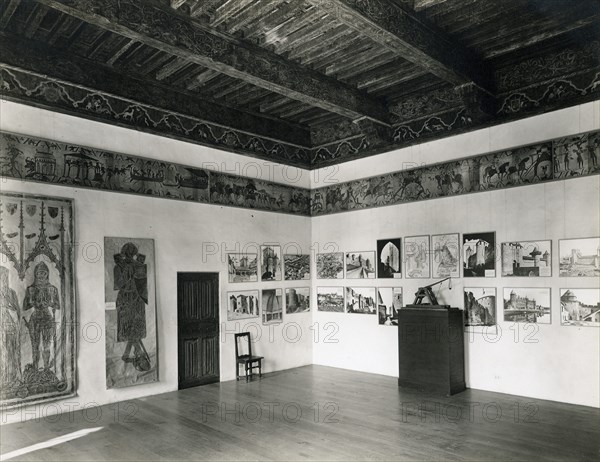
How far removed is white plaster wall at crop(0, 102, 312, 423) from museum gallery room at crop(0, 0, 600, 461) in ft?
0.13

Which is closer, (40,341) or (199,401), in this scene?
(40,341)

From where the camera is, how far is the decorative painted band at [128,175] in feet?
23.4

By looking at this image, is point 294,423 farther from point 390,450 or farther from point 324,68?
point 324,68

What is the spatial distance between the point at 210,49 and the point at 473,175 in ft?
16.7

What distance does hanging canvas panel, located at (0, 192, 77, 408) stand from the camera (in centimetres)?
680

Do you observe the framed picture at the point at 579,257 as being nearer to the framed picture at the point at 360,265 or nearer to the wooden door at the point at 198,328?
the framed picture at the point at 360,265

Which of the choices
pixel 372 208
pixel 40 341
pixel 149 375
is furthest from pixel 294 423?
pixel 372 208

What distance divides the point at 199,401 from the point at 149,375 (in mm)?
1035

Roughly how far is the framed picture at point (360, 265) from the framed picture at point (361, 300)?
28 cm

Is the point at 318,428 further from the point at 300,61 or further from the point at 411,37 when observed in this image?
the point at 300,61

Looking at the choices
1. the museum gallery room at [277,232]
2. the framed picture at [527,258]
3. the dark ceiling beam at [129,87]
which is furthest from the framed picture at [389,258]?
the dark ceiling beam at [129,87]

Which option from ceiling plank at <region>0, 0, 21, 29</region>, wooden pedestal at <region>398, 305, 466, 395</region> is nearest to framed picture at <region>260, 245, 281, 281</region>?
wooden pedestal at <region>398, 305, 466, 395</region>

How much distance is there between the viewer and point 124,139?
828cm

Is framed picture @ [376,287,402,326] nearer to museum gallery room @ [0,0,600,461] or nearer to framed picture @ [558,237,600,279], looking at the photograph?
museum gallery room @ [0,0,600,461]
